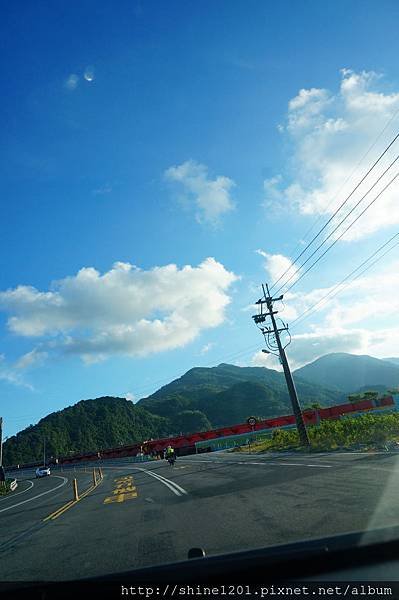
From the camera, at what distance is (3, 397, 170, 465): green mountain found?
444 feet

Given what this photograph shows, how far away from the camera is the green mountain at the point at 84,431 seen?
13538 cm

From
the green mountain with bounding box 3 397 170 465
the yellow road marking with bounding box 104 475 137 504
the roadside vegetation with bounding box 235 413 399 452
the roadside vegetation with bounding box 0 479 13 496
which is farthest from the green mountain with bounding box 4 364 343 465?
the yellow road marking with bounding box 104 475 137 504

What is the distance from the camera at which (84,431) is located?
144 metres

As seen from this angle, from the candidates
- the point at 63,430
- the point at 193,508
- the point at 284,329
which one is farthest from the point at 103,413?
the point at 193,508

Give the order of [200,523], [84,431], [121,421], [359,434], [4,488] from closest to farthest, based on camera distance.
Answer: [200,523] < [359,434] < [4,488] < [84,431] < [121,421]

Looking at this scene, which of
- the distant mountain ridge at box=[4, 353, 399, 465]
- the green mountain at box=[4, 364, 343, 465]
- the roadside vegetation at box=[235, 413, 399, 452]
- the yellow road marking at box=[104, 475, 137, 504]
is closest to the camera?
the yellow road marking at box=[104, 475, 137, 504]

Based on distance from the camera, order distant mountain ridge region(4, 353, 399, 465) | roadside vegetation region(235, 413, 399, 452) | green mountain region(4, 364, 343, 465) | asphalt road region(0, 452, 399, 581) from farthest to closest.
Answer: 1. distant mountain ridge region(4, 353, 399, 465)
2. green mountain region(4, 364, 343, 465)
3. roadside vegetation region(235, 413, 399, 452)
4. asphalt road region(0, 452, 399, 581)

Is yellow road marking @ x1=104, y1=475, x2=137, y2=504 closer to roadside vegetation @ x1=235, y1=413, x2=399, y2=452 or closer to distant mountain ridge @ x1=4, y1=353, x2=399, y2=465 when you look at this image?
roadside vegetation @ x1=235, y1=413, x2=399, y2=452

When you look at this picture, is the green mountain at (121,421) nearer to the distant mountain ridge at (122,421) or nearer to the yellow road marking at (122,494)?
the distant mountain ridge at (122,421)

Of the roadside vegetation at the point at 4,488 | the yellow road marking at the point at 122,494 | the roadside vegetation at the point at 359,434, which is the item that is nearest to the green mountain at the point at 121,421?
the roadside vegetation at the point at 4,488

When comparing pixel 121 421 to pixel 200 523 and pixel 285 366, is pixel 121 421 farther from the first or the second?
pixel 200 523

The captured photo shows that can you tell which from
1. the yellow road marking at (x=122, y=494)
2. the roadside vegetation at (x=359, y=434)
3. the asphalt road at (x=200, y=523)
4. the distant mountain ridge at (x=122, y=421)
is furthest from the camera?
the distant mountain ridge at (x=122, y=421)

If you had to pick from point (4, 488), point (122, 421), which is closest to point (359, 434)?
point (4, 488)

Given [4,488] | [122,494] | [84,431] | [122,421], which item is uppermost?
[122,421]
